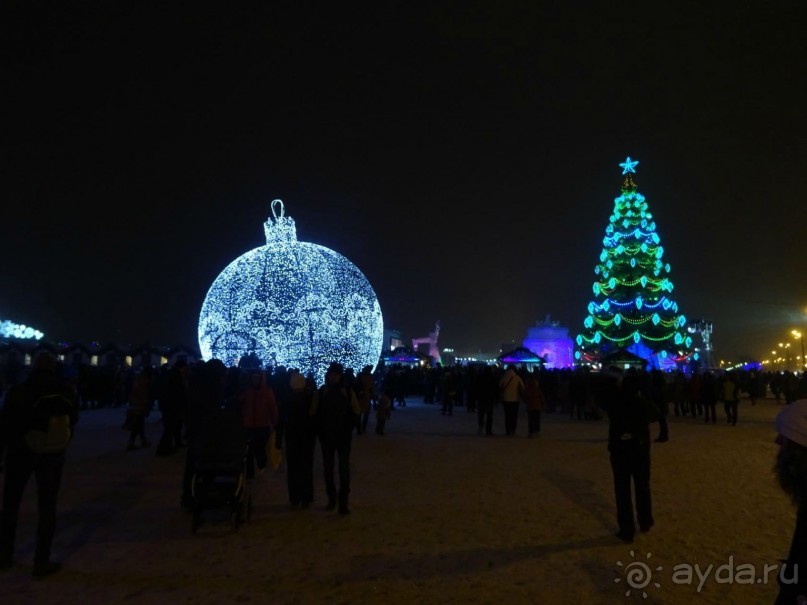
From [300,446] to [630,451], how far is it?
3.76 metres

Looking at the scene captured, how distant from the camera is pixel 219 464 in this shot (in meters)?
6.23

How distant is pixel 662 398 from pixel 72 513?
12350 millimetres

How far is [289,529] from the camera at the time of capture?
650 cm

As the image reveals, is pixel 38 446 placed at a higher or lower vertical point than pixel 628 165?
lower

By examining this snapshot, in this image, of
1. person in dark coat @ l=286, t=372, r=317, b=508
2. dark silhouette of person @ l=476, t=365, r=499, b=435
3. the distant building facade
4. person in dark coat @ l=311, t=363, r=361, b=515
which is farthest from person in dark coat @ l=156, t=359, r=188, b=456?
the distant building facade

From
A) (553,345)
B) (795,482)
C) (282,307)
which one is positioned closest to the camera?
(795,482)

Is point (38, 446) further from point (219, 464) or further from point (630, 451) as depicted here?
point (630, 451)

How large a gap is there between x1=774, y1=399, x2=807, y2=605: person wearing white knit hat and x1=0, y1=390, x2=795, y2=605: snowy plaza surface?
222cm

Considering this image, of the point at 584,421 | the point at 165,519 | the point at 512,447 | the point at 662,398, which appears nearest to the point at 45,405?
the point at 165,519

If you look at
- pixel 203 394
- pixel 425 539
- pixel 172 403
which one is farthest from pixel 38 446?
pixel 172 403

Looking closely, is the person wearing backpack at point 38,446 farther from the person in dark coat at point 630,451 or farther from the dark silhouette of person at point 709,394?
the dark silhouette of person at point 709,394

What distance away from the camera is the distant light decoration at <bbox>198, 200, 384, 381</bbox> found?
1880cm

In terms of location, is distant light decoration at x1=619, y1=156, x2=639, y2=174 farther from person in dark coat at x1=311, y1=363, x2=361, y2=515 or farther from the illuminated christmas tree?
person in dark coat at x1=311, y1=363, x2=361, y2=515

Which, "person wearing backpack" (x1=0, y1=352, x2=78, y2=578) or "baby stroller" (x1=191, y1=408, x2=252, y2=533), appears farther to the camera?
"baby stroller" (x1=191, y1=408, x2=252, y2=533)
